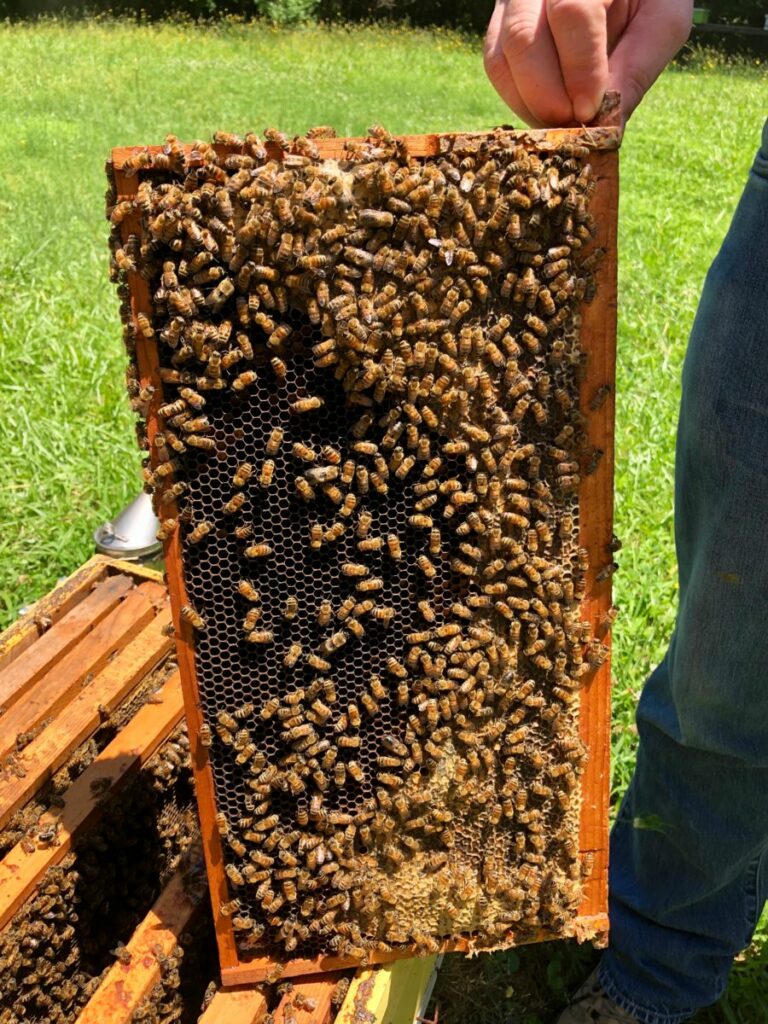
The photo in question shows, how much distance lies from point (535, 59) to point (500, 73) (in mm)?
257

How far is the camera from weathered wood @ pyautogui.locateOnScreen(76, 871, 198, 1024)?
242 cm

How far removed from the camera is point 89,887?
286cm

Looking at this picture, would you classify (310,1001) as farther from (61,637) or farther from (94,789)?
(61,637)

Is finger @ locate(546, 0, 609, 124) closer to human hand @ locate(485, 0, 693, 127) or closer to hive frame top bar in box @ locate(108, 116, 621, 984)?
human hand @ locate(485, 0, 693, 127)

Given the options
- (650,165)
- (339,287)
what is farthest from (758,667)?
(650,165)

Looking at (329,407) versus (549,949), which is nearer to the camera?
(329,407)

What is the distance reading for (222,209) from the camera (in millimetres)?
1927

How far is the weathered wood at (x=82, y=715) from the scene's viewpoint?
2.87 m

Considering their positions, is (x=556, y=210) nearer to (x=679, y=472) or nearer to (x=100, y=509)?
(x=679, y=472)

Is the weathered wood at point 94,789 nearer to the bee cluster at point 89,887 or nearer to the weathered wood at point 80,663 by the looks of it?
the bee cluster at point 89,887

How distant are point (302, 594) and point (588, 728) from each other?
0.87 metres

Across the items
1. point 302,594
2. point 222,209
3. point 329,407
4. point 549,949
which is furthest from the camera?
point 549,949

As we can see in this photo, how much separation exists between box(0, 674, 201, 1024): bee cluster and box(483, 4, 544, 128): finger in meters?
2.29

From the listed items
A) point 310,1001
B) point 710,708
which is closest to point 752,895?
point 710,708
